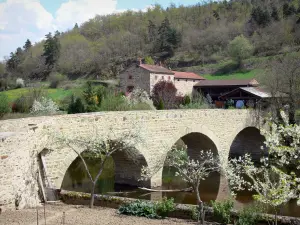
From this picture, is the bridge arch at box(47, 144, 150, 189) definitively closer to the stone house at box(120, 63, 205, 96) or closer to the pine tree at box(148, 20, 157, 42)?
the stone house at box(120, 63, 205, 96)

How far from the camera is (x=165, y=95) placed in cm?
3341

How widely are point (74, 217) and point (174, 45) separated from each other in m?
56.9

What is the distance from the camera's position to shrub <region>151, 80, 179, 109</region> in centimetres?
3212

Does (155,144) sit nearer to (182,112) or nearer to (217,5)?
(182,112)

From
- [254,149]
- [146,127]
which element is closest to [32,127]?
[146,127]

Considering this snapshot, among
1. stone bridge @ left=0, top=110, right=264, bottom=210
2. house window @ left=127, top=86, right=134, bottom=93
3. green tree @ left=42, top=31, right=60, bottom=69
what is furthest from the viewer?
green tree @ left=42, top=31, right=60, bottom=69

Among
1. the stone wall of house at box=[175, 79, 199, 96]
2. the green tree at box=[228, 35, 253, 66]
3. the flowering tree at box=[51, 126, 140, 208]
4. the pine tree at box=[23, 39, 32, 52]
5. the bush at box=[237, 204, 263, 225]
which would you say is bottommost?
the bush at box=[237, 204, 263, 225]

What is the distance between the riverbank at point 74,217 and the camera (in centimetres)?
742

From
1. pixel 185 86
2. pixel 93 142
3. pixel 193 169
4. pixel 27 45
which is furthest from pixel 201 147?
pixel 27 45

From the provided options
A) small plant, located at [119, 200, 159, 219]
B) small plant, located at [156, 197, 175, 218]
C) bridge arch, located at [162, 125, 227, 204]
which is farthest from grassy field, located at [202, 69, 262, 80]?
small plant, located at [119, 200, 159, 219]

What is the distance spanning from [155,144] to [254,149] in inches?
472

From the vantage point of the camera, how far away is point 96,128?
12.0 m

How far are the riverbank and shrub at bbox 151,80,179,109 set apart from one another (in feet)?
70.9

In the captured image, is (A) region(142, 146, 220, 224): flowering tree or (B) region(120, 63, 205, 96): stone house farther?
(B) region(120, 63, 205, 96): stone house
